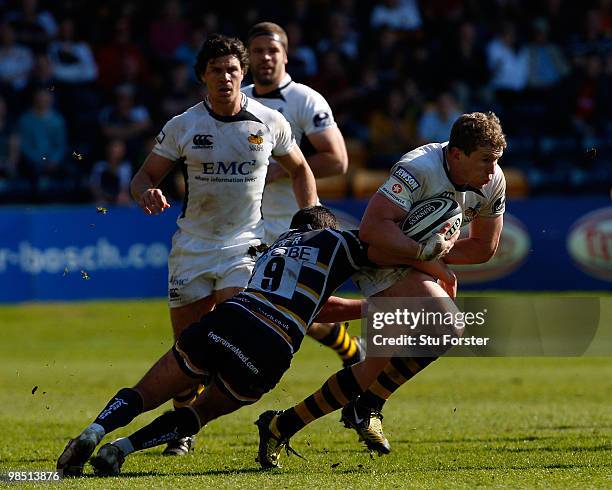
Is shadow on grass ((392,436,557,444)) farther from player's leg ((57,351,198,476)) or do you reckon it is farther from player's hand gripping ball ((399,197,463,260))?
player's leg ((57,351,198,476))

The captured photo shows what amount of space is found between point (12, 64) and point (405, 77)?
20.6 ft

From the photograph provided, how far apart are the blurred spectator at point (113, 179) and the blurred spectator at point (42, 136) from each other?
1.85ft

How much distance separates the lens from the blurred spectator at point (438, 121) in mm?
19016

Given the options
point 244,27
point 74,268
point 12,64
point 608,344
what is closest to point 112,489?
point 608,344

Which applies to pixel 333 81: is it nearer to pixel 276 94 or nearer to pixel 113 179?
pixel 113 179

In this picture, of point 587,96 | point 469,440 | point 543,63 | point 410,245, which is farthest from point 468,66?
point 410,245

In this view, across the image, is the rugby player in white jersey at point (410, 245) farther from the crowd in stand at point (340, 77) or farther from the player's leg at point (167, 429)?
the crowd in stand at point (340, 77)

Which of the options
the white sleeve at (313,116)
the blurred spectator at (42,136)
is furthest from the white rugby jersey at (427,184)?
the blurred spectator at (42,136)

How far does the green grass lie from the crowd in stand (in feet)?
10.6

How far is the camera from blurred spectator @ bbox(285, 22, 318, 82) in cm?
1941

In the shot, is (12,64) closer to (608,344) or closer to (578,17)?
(578,17)

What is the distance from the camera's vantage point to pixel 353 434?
8.98m

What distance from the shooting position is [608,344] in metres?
8.74

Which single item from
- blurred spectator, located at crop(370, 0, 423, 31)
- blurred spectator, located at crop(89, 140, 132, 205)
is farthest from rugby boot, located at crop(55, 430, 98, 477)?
blurred spectator, located at crop(370, 0, 423, 31)
